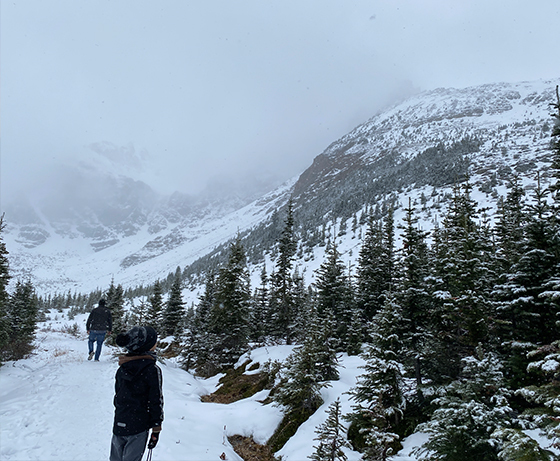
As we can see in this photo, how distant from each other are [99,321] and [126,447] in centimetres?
886

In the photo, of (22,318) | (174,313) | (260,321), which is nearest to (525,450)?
(260,321)

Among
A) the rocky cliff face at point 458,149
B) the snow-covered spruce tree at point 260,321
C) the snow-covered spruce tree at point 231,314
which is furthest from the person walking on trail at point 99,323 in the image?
the rocky cliff face at point 458,149

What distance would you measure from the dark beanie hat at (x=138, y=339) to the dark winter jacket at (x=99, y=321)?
867 centimetres

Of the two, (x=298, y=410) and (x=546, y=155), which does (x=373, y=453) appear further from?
(x=546, y=155)

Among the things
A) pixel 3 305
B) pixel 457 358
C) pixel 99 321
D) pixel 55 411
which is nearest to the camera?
pixel 55 411

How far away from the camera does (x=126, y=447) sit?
4.44 m

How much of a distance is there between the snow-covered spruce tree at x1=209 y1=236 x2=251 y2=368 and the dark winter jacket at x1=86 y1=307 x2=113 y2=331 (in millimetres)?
8250

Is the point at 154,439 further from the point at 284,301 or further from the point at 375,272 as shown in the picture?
the point at 284,301

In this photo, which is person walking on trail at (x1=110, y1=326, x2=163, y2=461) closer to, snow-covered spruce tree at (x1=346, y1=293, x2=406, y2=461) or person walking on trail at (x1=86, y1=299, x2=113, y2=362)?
snow-covered spruce tree at (x1=346, y1=293, x2=406, y2=461)

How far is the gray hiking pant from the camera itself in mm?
4438

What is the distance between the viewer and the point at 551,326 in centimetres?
664

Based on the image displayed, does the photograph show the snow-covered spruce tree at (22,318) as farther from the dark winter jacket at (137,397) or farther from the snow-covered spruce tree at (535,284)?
the snow-covered spruce tree at (535,284)

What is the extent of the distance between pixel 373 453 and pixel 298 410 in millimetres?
4865

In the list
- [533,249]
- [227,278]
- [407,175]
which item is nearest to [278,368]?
[227,278]
